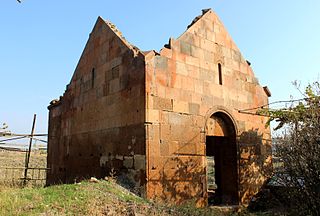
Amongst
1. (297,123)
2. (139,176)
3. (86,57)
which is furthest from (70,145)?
(297,123)

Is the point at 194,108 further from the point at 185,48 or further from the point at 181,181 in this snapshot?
the point at 181,181

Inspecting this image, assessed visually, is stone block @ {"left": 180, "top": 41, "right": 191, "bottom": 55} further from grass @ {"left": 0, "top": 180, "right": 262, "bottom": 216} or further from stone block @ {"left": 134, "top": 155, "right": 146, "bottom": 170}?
grass @ {"left": 0, "top": 180, "right": 262, "bottom": 216}

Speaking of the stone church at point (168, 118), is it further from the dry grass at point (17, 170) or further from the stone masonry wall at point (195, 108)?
the dry grass at point (17, 170)

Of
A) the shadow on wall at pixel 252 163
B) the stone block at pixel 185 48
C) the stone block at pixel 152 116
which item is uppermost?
the stone block at pixel 185 48

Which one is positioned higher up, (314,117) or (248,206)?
(314,117)

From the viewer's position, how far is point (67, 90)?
13.0 m

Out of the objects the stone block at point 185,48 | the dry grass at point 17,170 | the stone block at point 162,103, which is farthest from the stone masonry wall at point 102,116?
the dry grass at point 17,170

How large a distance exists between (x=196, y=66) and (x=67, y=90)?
6180 mm

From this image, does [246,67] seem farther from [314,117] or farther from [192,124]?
[314,117]

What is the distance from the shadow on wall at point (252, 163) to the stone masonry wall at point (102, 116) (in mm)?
4270

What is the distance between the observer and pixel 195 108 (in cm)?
930

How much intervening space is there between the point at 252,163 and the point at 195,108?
3.46 meters

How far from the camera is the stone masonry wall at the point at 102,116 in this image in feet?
27.5

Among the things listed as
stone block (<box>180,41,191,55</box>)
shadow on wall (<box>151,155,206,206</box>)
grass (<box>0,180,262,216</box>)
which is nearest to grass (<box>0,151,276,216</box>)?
grass (<box>0,180,262,216</box>)
